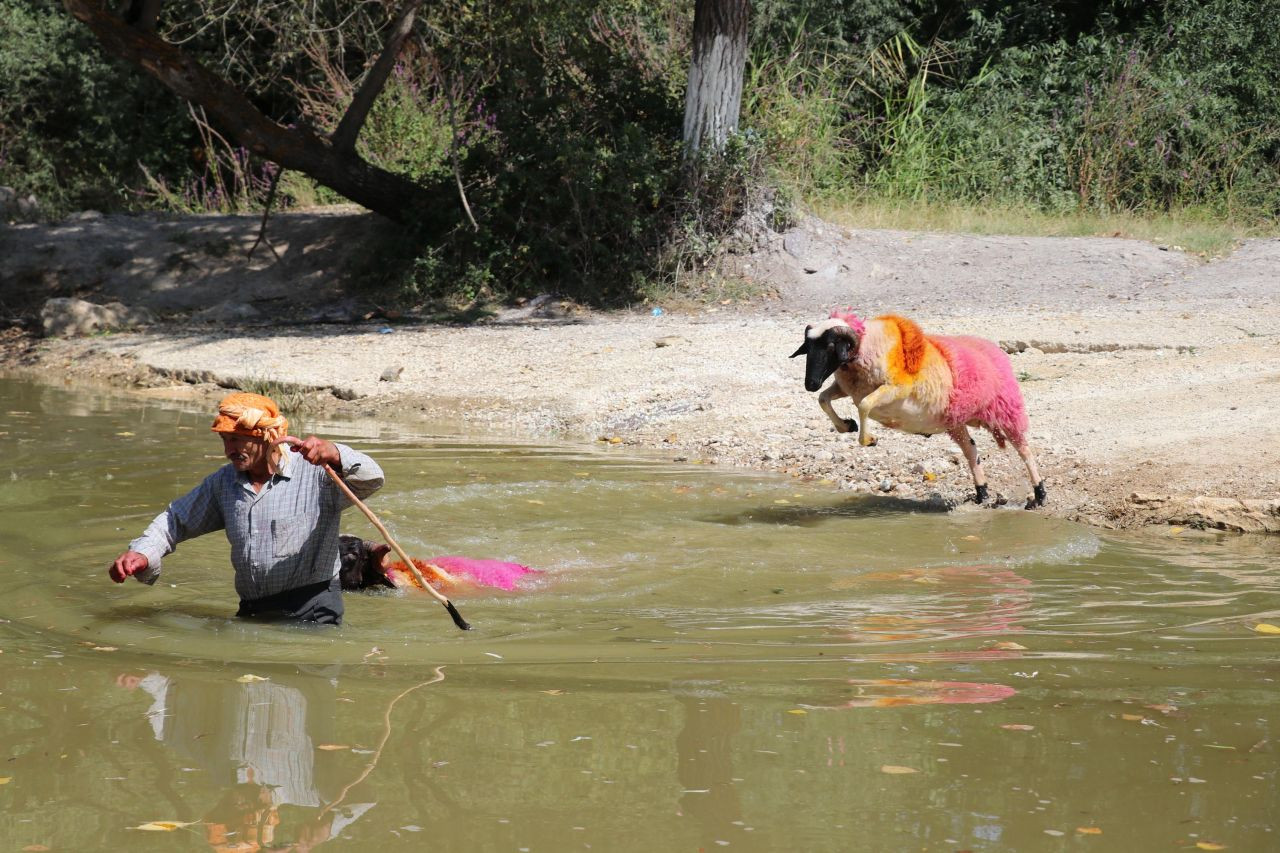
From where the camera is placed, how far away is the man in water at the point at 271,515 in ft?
18.1

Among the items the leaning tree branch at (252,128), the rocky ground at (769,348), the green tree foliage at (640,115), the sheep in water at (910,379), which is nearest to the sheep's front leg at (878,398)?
the sheep in water at (910,379)

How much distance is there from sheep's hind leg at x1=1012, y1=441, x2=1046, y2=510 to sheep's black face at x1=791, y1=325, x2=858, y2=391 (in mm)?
1356

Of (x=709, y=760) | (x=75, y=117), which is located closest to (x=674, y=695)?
(x=709, y=760)

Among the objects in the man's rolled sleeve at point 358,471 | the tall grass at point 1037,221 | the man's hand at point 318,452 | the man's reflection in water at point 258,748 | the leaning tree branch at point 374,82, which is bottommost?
the man's reflection in water at point 258,748

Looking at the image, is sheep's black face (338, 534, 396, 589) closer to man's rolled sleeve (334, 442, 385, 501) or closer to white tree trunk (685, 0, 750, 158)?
man's rolled sleeve (334, 442, 385, 501)

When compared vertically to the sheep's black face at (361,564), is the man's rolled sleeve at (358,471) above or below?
above

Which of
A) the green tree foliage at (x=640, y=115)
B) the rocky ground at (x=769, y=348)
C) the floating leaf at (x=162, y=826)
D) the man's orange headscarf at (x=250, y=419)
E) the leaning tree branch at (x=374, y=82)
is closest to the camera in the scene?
the floating leaf at (x=162, y=826)

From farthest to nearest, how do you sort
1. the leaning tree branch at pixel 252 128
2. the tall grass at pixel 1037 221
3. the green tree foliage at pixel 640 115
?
the tall grass at pixel 1037 221, the green tree foliage at pixel 640 115, the leaning tree branch at pixel 252 128

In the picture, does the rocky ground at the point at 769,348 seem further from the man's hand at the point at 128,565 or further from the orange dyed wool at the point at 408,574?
the man's hand at the point at 128,565

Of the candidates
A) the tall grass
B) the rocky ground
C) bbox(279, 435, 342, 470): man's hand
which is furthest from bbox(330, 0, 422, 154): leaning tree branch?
bbox(279, 435, 342, 470): man's hand

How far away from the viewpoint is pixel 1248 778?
3.93 metres

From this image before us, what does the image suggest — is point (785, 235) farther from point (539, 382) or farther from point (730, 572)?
point (730, 572)

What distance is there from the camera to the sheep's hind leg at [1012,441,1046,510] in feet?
28.0

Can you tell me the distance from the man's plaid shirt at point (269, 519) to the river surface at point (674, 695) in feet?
0.80
